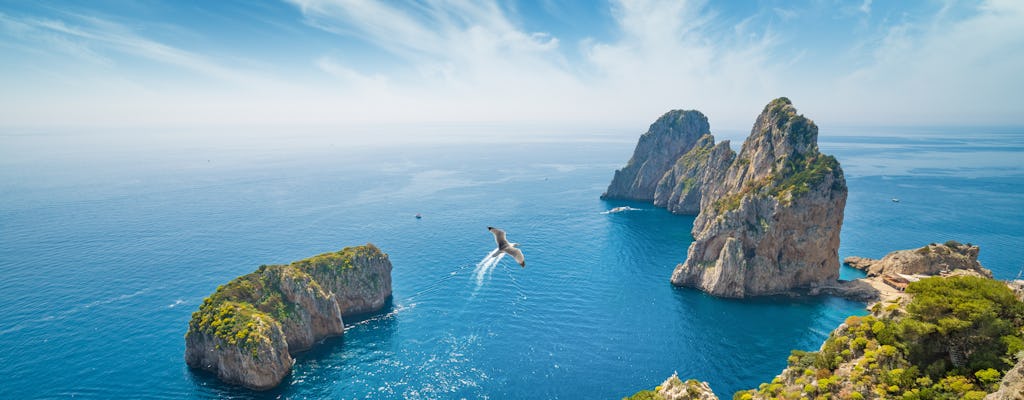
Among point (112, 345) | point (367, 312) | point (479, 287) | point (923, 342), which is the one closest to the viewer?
point (923, 342)

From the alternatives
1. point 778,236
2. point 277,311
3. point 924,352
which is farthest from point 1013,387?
point 277,311

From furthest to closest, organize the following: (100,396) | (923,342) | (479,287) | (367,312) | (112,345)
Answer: (479,287), (367,312), (112,345), (100,396), (923,342)

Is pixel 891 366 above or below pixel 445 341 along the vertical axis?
above

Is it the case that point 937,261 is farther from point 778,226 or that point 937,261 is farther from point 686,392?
point 686,392

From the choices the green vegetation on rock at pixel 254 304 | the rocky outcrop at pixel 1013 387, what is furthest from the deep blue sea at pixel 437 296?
the rocky outcrop at pixel 1013 387

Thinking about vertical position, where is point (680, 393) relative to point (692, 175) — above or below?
below

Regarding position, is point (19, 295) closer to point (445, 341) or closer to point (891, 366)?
point (445, 341)

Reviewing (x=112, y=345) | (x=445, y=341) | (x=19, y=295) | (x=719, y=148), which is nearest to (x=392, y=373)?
(x=445, y=341)
